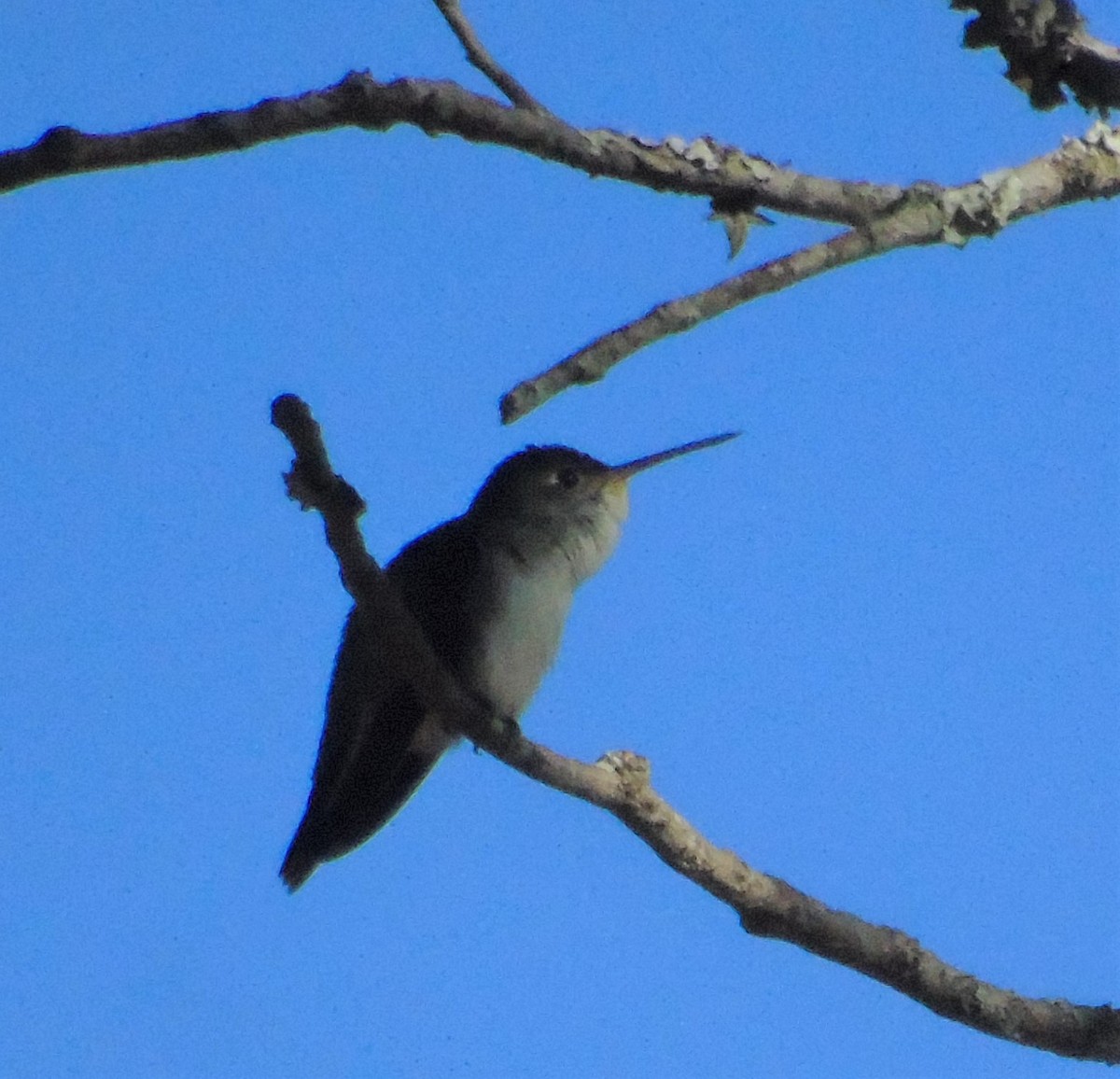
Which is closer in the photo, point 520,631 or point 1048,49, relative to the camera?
point 1048,49

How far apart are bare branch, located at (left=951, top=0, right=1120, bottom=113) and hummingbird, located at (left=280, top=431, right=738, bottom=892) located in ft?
9.33

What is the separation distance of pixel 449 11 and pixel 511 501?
2.80m

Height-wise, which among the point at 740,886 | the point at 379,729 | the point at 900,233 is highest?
the point at 379,729

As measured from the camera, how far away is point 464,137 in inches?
98.2

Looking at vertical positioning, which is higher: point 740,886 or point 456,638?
point 456,638

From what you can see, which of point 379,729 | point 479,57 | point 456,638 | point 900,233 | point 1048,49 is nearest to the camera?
point 1048,49

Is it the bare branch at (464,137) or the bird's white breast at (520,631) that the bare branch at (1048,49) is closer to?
the bare branch at (464,137)

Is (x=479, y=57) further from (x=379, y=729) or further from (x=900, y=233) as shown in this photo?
(x=379, y=729)

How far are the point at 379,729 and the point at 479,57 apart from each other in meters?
2.44

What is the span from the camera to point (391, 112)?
2.42m

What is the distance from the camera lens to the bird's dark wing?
5035mm

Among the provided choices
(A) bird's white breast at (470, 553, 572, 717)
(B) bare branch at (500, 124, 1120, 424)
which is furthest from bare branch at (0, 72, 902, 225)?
(A) bird's white breast at (470, 553, 572, 717)

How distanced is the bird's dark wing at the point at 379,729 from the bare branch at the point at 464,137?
254cm

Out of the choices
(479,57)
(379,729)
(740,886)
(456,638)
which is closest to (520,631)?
(456,638)
